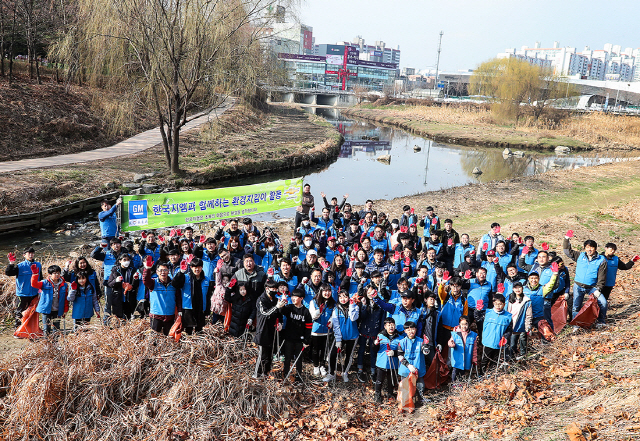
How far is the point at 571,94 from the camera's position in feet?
203

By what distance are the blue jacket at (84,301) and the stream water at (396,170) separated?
652 cm

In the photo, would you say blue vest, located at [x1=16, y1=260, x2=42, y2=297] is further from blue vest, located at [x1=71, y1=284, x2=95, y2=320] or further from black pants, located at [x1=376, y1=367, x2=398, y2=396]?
black pants, located at [x1=376, y1=367, x2=398, y2=396]

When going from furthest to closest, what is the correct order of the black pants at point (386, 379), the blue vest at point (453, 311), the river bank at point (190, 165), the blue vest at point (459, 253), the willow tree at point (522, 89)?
1. the willow tree at point (522, 89)
2. the river bank at point (190, 165)
3. the blue vest at point (459, 253)
4. the blue vest at point (453, 311)
5. the black pants at point (386, 379)

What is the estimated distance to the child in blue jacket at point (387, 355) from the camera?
655 cm

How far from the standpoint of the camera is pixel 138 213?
11.7 meters

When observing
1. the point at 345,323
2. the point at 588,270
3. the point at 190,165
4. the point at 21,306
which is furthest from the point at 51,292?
the point at 190,165

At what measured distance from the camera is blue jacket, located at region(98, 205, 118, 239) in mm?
10758

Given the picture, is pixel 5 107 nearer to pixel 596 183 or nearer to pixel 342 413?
pixel 342 413

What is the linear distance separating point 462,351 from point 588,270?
3.11 m

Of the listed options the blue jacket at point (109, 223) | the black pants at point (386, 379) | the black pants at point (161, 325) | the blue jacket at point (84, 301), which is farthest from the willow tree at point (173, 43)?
the black pants at point (386, 379)

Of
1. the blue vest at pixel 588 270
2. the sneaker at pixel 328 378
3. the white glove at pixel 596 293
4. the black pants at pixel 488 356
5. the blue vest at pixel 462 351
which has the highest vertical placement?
the blue vest at pixel 588 270

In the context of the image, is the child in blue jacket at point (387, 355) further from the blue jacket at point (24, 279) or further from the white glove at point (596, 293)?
the blue jacket at point (24, 279)

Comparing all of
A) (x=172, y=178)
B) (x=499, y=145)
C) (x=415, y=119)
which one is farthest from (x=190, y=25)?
(x=415, y=119)

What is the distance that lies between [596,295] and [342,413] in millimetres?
4792
